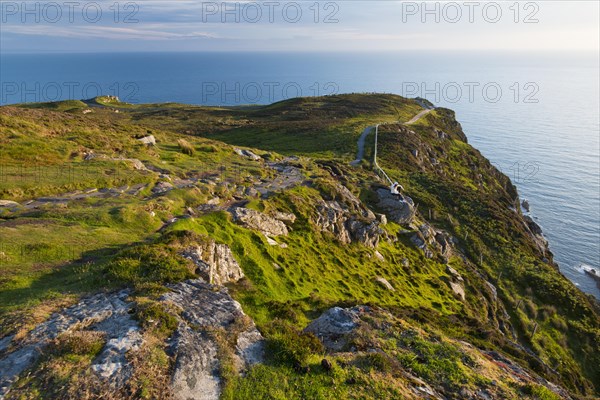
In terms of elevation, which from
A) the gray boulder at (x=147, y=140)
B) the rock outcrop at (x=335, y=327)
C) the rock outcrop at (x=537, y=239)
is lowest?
the rock outcrop at (x=537, y=239)

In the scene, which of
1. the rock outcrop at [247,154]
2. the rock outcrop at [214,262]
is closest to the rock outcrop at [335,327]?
the rock outcrop at [214,262]

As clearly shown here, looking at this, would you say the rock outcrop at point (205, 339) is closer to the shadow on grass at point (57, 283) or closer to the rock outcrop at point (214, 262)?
the rock outcrop at point (214, 262)

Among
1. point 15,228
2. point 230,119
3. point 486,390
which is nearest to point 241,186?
point 15,228

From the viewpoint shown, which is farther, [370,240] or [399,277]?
[370,240]

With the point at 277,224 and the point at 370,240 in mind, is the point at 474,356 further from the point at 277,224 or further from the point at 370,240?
the point at 370,240

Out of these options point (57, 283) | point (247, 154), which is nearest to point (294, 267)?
point (57, 283)

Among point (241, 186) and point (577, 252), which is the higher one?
point (241, 186)
